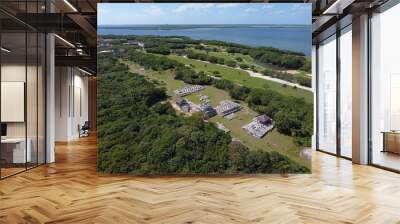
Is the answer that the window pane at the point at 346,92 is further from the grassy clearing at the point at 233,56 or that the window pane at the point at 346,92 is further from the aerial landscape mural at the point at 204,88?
the grassy clearing at the point at 233,56

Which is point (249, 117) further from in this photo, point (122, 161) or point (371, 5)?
point (371, 5)

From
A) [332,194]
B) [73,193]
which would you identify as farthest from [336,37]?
[73,193]

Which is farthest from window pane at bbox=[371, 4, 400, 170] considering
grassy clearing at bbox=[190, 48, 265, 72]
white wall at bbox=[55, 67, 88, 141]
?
white wall at bbox=[55, 67, 88, 141]

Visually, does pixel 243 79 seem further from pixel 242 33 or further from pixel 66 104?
pixel 66 104

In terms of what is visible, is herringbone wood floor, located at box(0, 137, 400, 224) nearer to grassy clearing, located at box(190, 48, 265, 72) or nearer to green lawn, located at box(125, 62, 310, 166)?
green lawn, located at box(125, 62, 310, 166)

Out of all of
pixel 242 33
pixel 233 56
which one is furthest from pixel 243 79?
pixel 242 33

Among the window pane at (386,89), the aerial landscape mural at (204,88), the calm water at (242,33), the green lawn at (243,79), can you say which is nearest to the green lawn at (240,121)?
the aerial landscape mural at (204,88)
